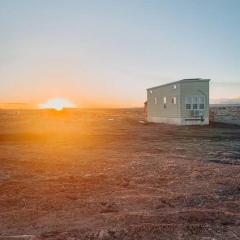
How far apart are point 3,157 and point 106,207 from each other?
9.19 metres

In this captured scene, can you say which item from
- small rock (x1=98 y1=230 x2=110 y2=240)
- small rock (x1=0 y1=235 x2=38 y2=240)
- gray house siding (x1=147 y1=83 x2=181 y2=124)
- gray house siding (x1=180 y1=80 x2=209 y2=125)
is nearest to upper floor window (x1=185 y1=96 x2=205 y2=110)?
gray house siding (x1=180 y1=80 x2=209 y2=125)

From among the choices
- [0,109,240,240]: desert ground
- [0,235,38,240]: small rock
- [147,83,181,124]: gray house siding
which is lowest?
[0,109,240,240]: desert ground

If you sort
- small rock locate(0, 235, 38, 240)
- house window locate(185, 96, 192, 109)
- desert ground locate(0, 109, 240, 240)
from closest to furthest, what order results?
small rock locate(0, 235, 38, 240) → desert ground locate(0, 109, 240, 240) → house window locate(185, 96, 192, 109)

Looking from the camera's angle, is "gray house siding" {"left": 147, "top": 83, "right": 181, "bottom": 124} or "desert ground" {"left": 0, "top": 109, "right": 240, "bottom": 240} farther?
"gray house siding" {"left": 147, "top": 83, "right": 181, "bottom": 124}

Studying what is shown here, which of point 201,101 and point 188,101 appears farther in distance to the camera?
point 201,101

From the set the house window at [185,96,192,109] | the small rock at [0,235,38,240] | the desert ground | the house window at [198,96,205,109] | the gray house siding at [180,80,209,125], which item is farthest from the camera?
the house window at [198,96,205,109]

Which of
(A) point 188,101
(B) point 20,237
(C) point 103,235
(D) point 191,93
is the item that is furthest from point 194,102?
(B) point 20,237

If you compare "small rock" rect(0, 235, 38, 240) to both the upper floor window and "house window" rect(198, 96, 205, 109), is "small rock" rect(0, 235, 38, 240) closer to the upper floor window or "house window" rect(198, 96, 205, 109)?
the upper floor window

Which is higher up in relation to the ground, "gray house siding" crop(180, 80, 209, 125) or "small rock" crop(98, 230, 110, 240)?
"gray house siding" crop(180, 80, 209, 125)

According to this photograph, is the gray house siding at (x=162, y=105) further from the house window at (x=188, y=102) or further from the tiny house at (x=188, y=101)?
the house window at (x=188, y=102)

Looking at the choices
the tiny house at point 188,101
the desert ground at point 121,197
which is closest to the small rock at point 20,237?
the desert ground at point 121,197

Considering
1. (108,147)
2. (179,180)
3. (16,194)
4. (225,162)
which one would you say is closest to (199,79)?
(108,147)

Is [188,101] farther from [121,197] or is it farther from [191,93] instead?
[121,197]

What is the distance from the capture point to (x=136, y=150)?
1825 cm
